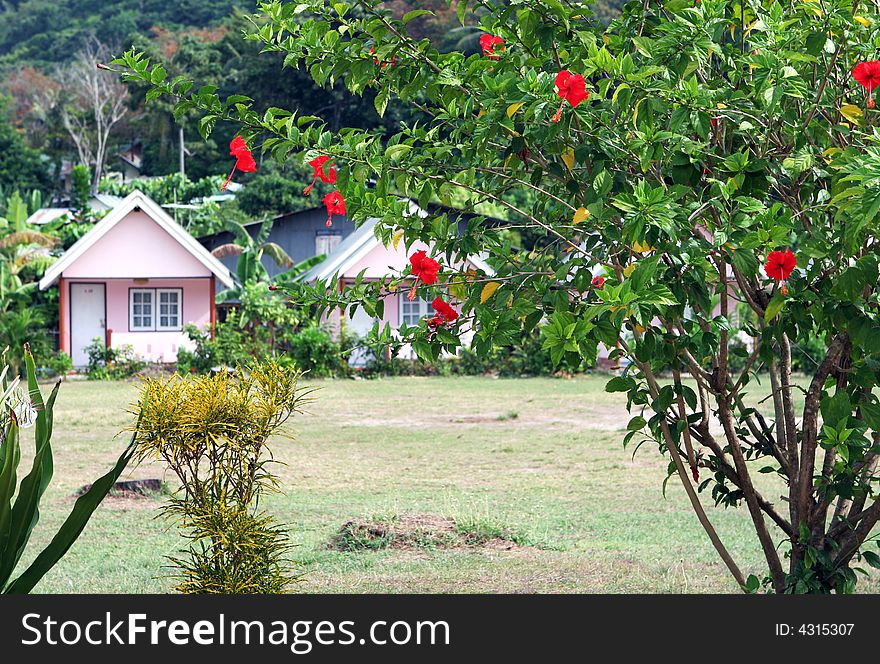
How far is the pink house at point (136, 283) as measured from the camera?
28.0m

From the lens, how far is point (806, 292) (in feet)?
13.1

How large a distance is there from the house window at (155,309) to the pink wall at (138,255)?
1.13 m

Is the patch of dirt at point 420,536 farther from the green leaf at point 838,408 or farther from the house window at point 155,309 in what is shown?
the house window at point 155,309

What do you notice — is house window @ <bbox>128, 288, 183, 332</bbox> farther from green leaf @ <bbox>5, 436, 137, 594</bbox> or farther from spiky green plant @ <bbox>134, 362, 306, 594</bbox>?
green leaf @ <bbox>5, 436, 137, 594</bbox>

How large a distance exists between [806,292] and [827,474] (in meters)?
1.04

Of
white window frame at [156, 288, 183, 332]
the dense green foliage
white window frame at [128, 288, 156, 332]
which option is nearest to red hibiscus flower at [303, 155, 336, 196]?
white window frame at [156, 288, 183, 332]

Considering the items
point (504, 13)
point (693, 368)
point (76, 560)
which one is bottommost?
point (76, 560)

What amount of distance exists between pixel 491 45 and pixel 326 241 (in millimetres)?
32599

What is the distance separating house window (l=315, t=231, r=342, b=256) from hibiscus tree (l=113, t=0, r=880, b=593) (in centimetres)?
3180

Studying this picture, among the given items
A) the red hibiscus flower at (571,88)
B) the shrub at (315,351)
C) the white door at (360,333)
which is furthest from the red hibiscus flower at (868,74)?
the shrub at (315,351)

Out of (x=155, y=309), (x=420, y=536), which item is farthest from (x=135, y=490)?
(x=155, y=309)

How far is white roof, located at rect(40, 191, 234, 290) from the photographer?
27.4 meters
